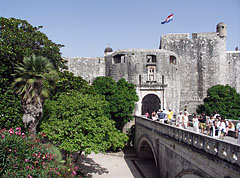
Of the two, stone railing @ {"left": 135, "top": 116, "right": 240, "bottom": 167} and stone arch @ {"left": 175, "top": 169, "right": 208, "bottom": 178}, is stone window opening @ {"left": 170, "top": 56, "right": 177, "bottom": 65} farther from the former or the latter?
stone arch @ {"left": 175, "top": 169, "right": 208, "bottom": 178}

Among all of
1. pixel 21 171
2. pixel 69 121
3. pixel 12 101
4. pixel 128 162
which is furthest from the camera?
pixel 128 162

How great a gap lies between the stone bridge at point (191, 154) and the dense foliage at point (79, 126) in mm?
3844

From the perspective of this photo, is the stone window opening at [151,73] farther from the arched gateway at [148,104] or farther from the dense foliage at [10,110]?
the dense foliage at [10,110]

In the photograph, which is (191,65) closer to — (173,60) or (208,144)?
(173,60)

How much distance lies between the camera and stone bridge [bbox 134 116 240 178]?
807 centimetres

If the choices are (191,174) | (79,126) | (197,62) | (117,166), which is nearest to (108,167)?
(117,166)

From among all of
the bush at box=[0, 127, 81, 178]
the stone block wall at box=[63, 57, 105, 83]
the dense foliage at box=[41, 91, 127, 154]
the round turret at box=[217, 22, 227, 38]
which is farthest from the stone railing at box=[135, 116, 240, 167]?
the round turret at box=[217, 22, 227, 38]

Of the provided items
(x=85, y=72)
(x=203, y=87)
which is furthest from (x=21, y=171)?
(x=203, y=87)

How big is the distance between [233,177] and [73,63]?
101 ft

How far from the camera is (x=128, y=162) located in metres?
25.2

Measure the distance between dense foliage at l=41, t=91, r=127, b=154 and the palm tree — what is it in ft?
6.06

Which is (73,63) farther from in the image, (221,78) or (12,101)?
(221,78)

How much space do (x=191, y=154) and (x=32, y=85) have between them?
10.3m

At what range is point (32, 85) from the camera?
46.7 feet
